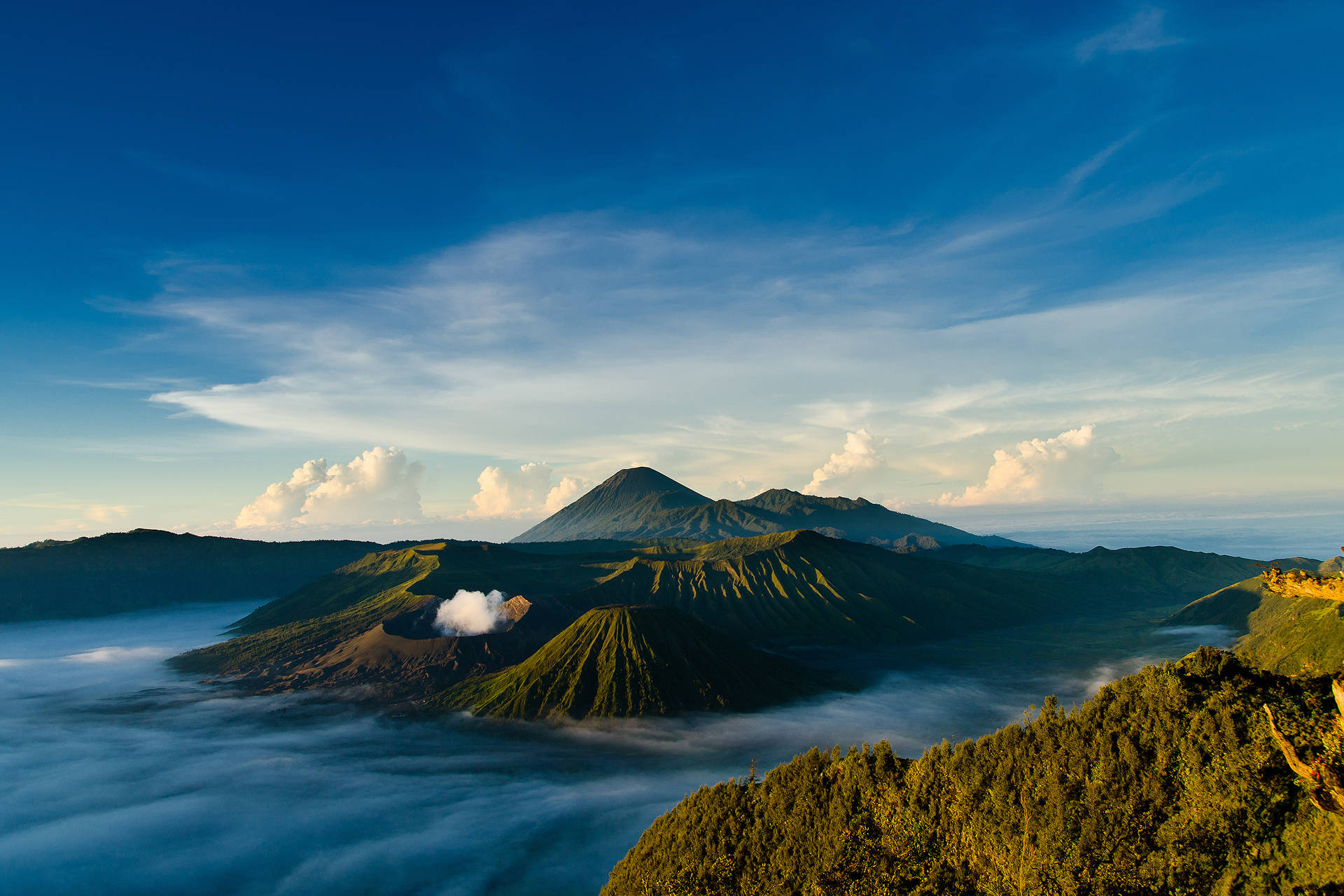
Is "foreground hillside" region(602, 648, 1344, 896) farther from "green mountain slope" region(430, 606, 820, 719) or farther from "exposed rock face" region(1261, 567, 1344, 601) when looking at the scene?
"green mountain slope" region(430, 606, 820, 719)

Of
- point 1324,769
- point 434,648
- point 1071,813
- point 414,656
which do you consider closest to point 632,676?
point 434,648

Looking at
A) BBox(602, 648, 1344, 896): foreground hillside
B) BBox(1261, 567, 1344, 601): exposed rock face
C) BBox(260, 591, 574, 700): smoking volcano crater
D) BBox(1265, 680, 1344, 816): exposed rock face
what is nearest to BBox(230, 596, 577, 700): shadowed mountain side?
BBox(260, 591, 574, 700): smoking volcano crater

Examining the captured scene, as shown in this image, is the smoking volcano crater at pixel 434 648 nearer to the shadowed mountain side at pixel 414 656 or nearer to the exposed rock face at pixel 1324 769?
the shadowed mountain side at pixel 414 656

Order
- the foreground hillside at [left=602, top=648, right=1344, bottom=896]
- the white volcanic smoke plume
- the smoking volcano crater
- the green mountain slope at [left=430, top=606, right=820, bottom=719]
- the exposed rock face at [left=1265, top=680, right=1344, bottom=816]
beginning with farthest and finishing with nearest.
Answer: the white volcanic smoke plume → the smoking volcano crater → the green mountain slope at [left=430, top=606, right=820, bottom=719] → the foreground hillside at [left=602, top=648, right=1344, bottom=896] → the exposed rock face at [left=1265, top=680, right=1344, bottom=816]

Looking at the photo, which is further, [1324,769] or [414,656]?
[414,656]

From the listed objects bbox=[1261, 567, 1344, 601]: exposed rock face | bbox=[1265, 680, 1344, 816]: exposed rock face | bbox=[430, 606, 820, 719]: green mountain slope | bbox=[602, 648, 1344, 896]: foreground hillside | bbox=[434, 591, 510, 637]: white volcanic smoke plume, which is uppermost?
bbox=[1261, 567, 1344, 601]: exposed rock face

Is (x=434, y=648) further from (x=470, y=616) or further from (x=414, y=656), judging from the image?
(x=470, y=616)

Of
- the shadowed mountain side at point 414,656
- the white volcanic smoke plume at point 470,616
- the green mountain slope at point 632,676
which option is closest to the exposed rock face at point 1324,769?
the green mountain slope at point 632,676
